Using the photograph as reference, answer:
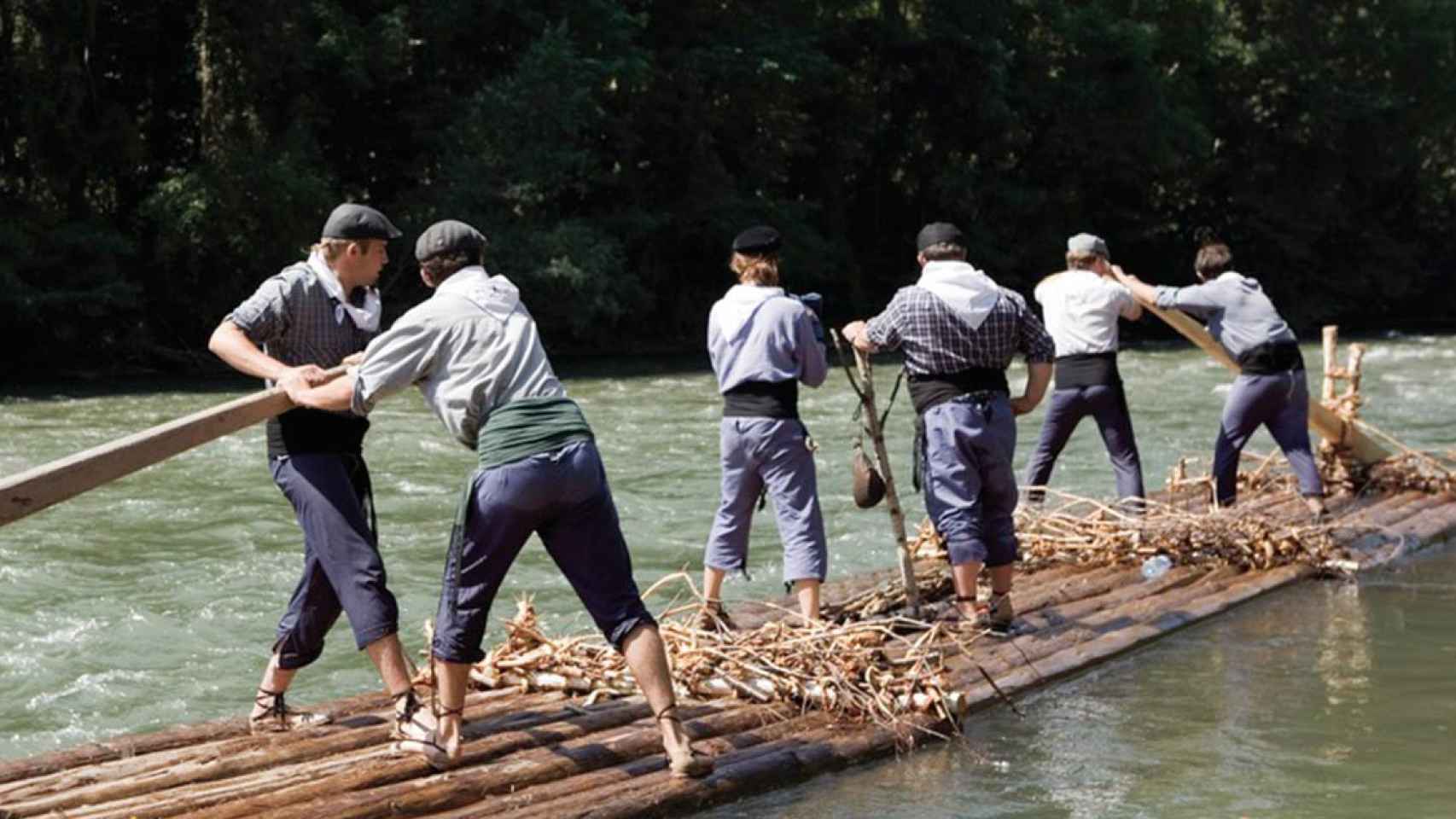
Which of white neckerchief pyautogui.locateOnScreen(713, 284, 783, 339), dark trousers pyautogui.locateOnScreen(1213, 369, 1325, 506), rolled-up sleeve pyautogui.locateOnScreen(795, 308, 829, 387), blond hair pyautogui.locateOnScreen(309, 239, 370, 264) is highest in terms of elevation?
blond hair pyautogui.locateOnScreen(309, 239, 370, 264)

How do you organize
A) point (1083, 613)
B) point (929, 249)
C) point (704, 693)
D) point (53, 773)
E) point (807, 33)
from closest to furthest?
point (53, 773) → point (704, 693) → point (929, 249) → point (1083, 613) → point (807, 33)

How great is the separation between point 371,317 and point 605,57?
28.5 meters

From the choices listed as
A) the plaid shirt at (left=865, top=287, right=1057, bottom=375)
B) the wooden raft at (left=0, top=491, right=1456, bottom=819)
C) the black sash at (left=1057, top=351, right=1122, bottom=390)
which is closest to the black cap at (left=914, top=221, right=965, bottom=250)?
the plaid shirt at (left=865, top=287, right=1057, bottom=375)

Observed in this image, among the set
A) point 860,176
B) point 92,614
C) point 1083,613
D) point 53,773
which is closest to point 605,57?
point 860,176

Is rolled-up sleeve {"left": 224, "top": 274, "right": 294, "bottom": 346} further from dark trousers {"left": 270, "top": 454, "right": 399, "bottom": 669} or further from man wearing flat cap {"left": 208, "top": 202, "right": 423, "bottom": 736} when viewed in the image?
dark trousers {"left": 270, "top": 454, "right": 399, "bottom": 669}

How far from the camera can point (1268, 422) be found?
10969 mm

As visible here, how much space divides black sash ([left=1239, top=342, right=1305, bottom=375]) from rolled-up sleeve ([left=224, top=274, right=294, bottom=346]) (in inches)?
252

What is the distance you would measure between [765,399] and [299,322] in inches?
85.9

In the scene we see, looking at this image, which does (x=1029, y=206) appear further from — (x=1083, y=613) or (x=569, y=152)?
(x=1083, y=613)

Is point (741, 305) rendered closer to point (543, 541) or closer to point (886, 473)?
point (886, 473)

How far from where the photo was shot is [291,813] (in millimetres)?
5270

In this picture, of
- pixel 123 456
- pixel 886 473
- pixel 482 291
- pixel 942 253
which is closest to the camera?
pixel 123 456

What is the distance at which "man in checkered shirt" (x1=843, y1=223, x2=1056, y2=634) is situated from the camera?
7871 millimetres

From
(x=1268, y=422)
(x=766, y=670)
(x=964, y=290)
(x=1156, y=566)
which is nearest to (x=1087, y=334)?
(x=1156, y=566)
